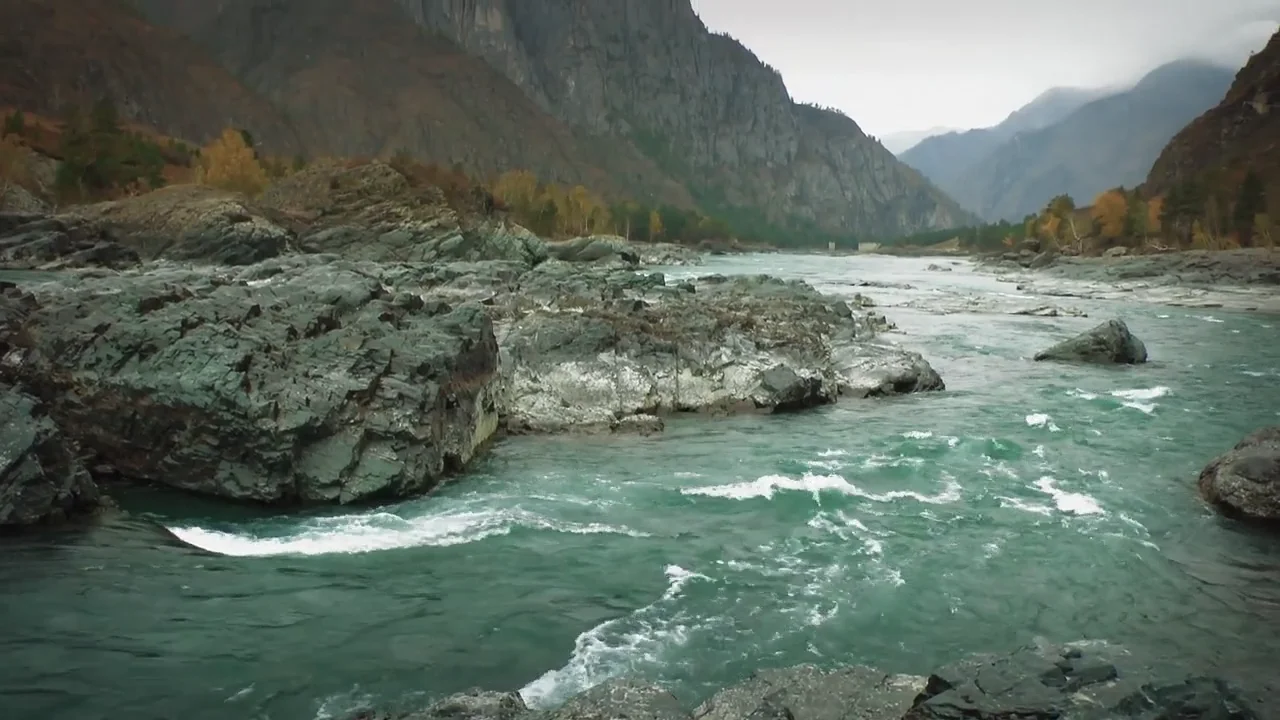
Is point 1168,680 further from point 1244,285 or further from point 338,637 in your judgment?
point 1244,285

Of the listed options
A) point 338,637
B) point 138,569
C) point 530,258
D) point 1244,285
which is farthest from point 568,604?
point 1244,285

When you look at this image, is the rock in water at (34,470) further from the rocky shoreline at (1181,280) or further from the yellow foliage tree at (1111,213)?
the yellow foliage tree at (1111,213)

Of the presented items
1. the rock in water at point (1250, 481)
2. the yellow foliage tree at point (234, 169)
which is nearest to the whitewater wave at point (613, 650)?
the rock in water at point (1250, 481)

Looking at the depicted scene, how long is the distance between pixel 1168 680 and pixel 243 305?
19724mm

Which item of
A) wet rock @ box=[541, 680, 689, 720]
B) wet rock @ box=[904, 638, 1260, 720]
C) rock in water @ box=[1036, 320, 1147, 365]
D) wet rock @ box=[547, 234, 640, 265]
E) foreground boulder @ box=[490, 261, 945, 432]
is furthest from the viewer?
wet rock @ box=[547, 234, 640, 265]

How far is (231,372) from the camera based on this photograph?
55.1 feet

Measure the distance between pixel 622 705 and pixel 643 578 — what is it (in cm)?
555

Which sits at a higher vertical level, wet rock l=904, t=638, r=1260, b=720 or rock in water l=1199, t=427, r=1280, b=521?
→ wet rock l=904, t=638, r=1260, b=720

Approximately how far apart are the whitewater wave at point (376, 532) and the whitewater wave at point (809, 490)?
317 centimetres

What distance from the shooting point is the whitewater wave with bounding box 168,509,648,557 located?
546 inches

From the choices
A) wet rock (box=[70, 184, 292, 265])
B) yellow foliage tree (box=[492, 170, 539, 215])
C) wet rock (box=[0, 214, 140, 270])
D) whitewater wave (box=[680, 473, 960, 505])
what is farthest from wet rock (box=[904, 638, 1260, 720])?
yellow foliage tree (box=[492, 170, 539, 215])

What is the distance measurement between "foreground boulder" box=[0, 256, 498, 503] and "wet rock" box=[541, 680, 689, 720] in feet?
31.1

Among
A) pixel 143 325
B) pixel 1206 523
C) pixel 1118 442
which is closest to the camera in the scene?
pixel 1206 523

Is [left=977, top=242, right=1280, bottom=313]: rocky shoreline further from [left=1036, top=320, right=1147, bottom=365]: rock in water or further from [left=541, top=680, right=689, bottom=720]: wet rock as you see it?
[left=541, top=680, right=689, bottom=720]: wet rock
